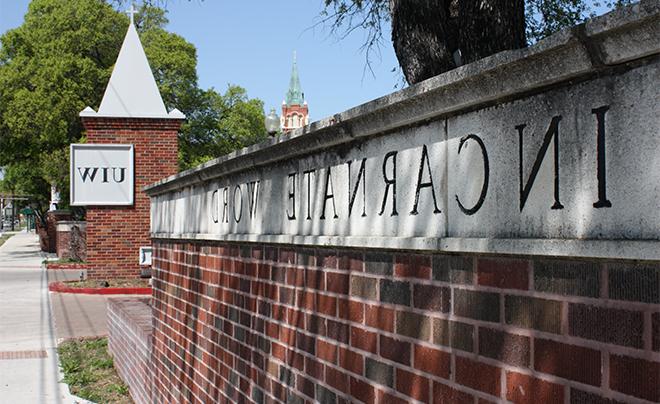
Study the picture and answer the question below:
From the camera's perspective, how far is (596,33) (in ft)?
5.87

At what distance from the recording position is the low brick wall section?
7.45m

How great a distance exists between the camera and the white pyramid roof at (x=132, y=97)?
763 inches

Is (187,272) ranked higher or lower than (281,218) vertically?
lower

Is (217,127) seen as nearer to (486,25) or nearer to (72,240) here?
(72,240)

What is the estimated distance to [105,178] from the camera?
19.0 m

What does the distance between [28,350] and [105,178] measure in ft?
26.7

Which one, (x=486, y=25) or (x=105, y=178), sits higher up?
(x=486, y=25)

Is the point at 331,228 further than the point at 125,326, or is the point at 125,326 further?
the point at 125,326

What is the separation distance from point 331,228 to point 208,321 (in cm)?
210

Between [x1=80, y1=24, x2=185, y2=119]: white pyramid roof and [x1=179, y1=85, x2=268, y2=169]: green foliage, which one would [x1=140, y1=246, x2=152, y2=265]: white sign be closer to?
[x1=80, y1=24, x2=185, y2=119]: white pyramid roof

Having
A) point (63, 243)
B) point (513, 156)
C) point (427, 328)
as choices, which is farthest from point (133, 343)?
point (63, 243)

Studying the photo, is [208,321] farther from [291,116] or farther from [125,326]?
[291,116]

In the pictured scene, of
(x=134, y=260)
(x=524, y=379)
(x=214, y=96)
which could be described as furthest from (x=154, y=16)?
(x=524, y=379)

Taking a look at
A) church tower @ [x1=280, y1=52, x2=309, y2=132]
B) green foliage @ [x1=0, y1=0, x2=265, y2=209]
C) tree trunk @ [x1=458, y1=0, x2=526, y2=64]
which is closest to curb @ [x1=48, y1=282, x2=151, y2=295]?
tree trunk @ [x1=458, y1=0, x2=526, y2=64]
